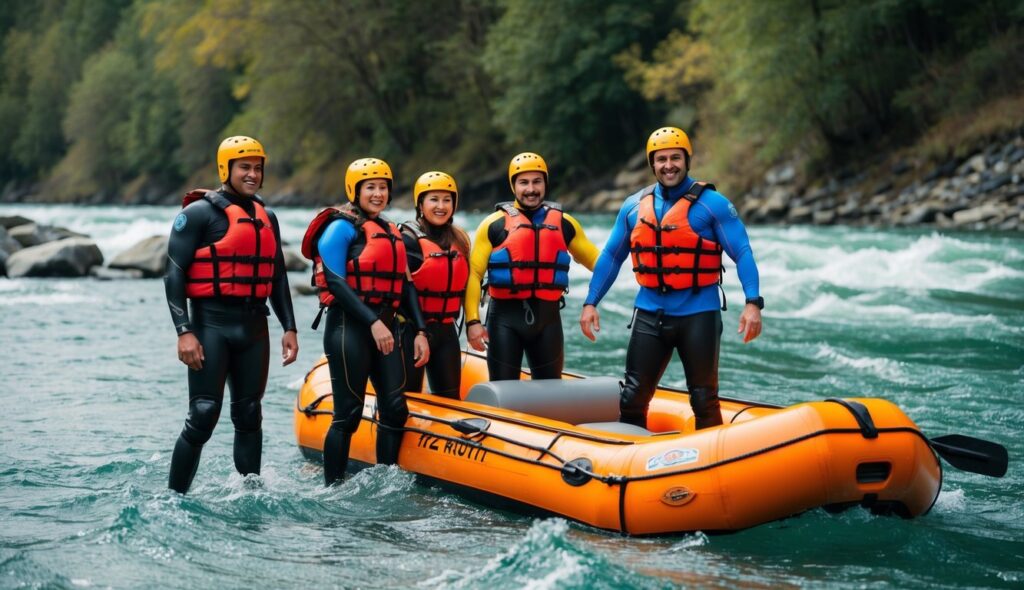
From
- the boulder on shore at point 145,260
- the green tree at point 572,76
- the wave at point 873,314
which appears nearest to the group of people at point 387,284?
the wave at point 873,314

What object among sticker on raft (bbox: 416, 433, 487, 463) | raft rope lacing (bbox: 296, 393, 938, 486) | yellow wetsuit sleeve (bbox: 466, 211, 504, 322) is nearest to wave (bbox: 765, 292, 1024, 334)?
yellow wetsuit sleeve (bbox: 466, 211, 504, 322)

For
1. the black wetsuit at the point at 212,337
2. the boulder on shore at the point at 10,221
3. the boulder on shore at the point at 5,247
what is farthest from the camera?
the boulder on shore at the point at 10,221

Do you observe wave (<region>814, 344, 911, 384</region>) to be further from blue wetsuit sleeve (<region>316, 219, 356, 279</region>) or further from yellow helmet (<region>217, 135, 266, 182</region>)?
yellow helmet (<region>217, 135, 266, 182</region>)

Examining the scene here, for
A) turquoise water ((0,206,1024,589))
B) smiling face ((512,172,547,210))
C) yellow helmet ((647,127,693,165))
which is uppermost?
yellow helmet ((647,127,693,165))

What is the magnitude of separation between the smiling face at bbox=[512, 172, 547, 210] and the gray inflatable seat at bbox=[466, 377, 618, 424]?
2.82ft

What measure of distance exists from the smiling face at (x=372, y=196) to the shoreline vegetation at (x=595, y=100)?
13.9 meters

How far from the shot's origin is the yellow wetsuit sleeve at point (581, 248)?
5.54 metres

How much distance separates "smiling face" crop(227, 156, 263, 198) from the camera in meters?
4.58

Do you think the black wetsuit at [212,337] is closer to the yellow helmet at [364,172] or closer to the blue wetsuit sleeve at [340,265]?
the blue wetsuit sleeve at [340,265]

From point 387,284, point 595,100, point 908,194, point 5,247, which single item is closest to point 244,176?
point 387,284

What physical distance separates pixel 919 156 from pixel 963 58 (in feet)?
7.20

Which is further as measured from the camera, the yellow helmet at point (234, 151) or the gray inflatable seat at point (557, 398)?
the gray inflatable seat at point (557, 398)

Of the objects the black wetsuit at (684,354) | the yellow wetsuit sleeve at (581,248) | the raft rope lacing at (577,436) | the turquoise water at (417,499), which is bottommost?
the turquoise water at (417,499)

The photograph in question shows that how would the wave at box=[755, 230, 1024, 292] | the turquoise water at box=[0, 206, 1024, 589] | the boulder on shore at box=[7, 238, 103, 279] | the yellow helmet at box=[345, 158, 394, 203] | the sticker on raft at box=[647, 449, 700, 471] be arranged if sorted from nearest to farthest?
the turquoise water at box=[0, 206, 1024, 589] < the sticker on raft at box=[647, 449, 700, 471] < the yellow helmet at box=[345, 158, 394, 203] < the wave at box=[755, 230, 1024, 292] < the boulder on shore at box=[7, 238, 103, 279]
